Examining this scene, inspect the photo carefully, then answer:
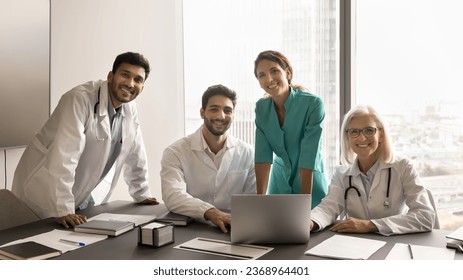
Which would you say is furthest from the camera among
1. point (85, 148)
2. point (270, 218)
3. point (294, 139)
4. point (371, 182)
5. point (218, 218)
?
point (294, 139)

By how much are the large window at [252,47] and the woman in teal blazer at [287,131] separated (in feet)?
3.62

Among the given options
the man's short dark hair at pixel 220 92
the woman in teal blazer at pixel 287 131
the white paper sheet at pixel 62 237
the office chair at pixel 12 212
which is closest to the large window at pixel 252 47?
the woman in teal blazer at pixel 287 131

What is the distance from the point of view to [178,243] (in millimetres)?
1915

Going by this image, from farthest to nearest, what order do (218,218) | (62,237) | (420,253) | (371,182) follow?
(371,182) → (218,218) → (62,237) → (420,253)

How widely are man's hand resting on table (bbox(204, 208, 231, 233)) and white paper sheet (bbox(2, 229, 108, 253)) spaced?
1.53 ft

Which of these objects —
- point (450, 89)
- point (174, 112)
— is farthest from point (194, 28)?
point (450, 89)

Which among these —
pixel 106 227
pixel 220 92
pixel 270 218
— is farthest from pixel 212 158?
pixel 270 218

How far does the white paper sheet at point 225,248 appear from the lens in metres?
1.74

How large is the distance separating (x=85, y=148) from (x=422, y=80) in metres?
2.48

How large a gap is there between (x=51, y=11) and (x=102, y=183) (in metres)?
1.27

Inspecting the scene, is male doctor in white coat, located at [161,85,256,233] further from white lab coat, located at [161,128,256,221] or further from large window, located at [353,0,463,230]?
large window, located at [353,0,463,230]

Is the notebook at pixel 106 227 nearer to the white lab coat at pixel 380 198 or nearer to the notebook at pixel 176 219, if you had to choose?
the notebook at pixel 176 219

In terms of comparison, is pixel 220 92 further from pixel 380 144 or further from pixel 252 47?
pixel 252 47

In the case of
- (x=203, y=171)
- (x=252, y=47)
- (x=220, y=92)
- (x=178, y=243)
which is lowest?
(x=178, y=243)
